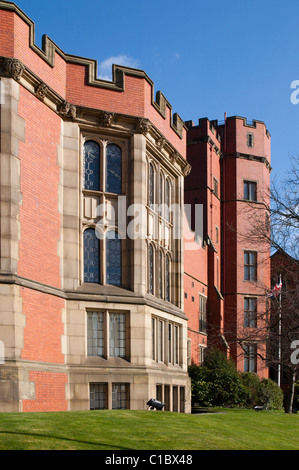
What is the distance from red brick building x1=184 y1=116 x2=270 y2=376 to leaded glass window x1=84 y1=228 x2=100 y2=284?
54.9ft

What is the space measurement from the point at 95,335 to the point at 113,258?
2500mm

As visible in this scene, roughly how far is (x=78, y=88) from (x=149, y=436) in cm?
1227

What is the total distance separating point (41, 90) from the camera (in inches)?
775

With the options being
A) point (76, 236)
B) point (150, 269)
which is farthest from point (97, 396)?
point (150, 269)

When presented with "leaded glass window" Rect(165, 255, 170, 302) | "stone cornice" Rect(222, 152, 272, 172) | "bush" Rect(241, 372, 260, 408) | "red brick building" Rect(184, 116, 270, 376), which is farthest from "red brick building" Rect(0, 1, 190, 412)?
"stone cornice" Rect(222, 152, 272, 172)

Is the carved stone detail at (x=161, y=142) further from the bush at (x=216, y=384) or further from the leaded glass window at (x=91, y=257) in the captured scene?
the bush at (x=216, y=384)

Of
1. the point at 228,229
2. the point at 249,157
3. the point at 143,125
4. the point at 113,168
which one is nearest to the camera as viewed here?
the point at 113,168

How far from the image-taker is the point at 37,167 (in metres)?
19.4

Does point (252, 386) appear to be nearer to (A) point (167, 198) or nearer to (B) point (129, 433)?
(A) point (167, 198)

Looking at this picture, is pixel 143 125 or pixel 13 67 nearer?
pixel 13 67

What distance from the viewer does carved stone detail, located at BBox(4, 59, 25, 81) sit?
18.3 m

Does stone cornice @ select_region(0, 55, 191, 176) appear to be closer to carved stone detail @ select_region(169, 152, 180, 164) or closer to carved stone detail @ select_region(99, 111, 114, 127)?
carved stone detail @ select_region(99, 111, 114, 127)

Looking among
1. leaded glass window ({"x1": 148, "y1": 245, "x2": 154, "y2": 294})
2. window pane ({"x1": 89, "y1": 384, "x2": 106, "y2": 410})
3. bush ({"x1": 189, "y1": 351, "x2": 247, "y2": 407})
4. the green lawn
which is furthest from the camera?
bush ({"x1": 189, "y1": 351, "x2": 247, "y2": 407})

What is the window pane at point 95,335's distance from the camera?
2075 centimetres
